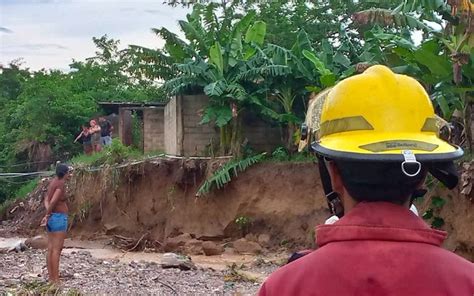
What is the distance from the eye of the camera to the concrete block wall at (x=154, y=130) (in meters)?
20.1

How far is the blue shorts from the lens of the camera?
803 cm

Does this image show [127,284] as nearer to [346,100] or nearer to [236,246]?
[236,246]

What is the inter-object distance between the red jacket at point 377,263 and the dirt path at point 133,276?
6976 mm

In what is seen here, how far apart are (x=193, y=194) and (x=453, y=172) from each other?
614 inches

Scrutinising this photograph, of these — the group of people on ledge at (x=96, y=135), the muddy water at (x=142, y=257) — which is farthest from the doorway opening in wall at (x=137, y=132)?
the muddy water at (x=142, y=257)

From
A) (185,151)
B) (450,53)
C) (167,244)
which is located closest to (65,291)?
(450,53)

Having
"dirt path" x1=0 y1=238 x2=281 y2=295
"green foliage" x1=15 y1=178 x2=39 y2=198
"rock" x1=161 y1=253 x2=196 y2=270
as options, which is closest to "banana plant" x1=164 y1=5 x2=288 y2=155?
"dirt path" x1=0 y1=238 x2=281 y2=295

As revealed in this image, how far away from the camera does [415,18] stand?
11117 millimetres

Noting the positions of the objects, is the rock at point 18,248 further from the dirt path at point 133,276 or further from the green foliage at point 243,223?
the green foliage at point 243,223

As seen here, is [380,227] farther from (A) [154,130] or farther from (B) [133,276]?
(A) [154,130]

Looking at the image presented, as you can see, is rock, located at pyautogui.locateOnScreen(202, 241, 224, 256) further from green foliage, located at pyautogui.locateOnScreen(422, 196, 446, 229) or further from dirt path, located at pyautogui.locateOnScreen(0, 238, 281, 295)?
green foliage, located at pyautogui.locateOnScreen(422, 196, 446, 229)

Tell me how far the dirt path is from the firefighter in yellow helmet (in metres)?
6.98

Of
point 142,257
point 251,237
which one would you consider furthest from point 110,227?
point 251,237

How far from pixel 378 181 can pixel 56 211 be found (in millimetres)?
6957
